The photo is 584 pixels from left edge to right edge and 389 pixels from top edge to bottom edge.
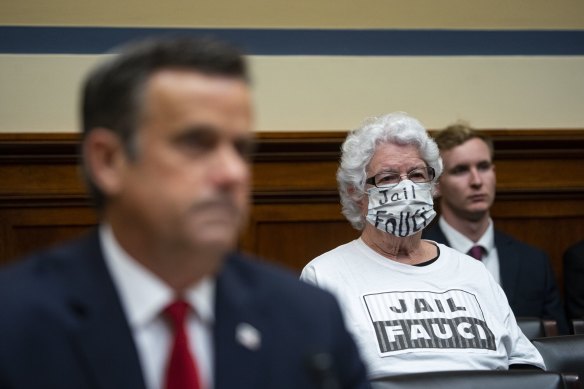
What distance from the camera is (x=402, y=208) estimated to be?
3502mm

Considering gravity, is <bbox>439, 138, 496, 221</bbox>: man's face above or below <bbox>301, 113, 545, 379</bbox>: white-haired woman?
above

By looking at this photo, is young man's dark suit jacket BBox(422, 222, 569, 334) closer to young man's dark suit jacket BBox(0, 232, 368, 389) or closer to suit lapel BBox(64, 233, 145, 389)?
young man's dark suit jacket BBox(0, 232, 368, 389)

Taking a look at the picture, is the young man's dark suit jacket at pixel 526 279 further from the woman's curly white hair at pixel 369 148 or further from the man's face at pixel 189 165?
the man's face at pixel 189 165

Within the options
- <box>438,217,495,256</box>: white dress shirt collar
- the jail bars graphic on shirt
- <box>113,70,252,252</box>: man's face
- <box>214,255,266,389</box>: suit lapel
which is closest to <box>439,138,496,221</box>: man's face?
<box>438,217,495,256</box>: white dress shirt collar

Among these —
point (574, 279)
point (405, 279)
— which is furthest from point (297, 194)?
point (405, 279)

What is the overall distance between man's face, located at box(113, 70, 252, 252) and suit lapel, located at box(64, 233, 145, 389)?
0.37 feet

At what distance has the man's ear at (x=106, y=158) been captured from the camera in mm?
1488

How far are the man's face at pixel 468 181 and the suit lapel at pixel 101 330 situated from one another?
11.3 feet

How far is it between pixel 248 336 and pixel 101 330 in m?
0.23

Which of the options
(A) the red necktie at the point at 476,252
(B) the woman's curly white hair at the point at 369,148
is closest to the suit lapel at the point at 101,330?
(B) the woman's curly white hair at the point at 369,148

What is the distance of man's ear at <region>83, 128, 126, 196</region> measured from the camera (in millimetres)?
1488

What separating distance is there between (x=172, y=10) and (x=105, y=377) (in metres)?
3.70

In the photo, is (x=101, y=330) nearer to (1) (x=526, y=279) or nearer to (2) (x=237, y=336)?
(2) (x=237, y=336)

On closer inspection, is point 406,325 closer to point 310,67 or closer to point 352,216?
point 352,216
